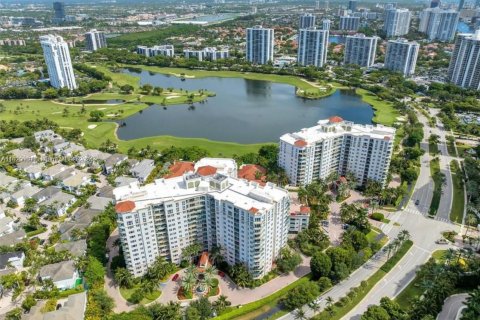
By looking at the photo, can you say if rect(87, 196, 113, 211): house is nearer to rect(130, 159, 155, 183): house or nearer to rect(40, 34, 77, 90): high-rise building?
rect(130, 159, 155, 183): house

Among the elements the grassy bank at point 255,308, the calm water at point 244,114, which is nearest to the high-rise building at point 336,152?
the calm water at point 244,114

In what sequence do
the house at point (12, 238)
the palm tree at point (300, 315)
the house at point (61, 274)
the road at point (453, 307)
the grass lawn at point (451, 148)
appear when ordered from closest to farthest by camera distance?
the palm tree at point (300, 315) < the road at point (453, 307) < the house at point (61, 274) < the house at point (12, 238) < the grass lawn at point (451, 148)

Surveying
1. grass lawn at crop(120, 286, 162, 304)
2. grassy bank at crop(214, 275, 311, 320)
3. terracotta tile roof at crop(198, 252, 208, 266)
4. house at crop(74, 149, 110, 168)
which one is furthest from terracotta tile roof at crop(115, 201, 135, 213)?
→ house at crop(74, 149, 110, 168)

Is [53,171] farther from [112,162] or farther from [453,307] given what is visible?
[453,307]

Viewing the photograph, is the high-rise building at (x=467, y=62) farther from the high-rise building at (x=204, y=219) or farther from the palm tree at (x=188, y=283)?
the palm tree at (x=188, y=283)

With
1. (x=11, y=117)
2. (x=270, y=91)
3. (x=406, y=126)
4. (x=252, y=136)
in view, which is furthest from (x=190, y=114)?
(x=406, y=126)

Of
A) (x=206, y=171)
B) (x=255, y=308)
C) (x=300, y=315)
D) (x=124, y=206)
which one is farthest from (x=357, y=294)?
(x=124, y=206)

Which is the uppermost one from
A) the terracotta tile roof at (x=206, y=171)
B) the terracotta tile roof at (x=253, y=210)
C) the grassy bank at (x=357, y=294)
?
the terracotta tile roof at (x=206, y=171)
